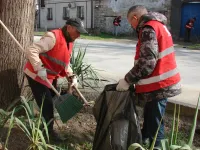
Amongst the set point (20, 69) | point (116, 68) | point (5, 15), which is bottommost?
point (116, 68)

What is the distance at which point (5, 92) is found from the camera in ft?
13.5

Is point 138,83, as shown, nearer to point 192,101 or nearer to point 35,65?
point 35,65

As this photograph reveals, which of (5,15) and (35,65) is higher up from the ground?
(5,15)

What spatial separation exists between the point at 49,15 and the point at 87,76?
84.2 feet

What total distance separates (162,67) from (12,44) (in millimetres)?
1837

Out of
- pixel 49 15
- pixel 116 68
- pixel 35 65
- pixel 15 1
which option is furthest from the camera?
pixel 49 15

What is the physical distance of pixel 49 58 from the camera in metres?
3.58

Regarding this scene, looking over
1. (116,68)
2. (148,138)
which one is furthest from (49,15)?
(148,138)

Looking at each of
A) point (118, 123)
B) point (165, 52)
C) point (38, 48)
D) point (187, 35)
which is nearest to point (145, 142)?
point (118, 123)

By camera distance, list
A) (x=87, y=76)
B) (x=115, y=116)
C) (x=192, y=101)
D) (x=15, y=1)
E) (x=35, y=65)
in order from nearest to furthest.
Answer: (x=115, y=116)
(x=35, y=65)
(x=15, y=1)
(x=192, y=101)
(x=87, y=76)

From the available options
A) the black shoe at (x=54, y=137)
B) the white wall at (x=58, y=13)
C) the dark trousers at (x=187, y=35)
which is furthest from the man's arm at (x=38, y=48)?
the white wall at (x=58, y=13)

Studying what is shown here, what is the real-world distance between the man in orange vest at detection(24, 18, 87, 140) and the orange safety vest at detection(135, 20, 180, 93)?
75cm

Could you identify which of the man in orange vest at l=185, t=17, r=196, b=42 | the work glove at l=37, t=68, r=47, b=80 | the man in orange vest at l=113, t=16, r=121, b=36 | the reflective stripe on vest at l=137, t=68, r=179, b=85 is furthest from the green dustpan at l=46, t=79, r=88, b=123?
the man in orange vest at l=113, t=16, r=121, b=36

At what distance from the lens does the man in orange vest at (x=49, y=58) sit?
3.37 meters
